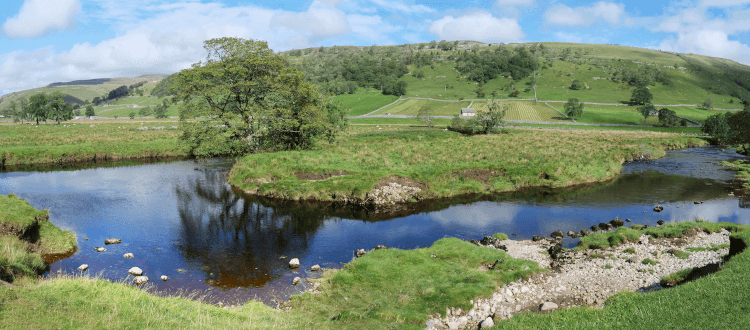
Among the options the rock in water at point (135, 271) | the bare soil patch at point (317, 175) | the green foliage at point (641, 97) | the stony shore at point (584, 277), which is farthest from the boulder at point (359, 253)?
the green foliage at point (641, 97)

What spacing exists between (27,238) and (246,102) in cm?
3023

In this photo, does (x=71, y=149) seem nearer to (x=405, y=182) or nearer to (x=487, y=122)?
(x=405, y=182)

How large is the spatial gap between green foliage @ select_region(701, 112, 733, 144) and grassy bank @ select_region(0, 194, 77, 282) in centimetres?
10828

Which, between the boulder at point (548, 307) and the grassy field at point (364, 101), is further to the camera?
the grassy field at point (364, 101)

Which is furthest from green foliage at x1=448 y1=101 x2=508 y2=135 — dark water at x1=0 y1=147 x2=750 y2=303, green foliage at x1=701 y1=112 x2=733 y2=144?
green foliage at x1=701 y1=112 x2=733 y2=144

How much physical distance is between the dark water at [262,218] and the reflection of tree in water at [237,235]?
0.27ft

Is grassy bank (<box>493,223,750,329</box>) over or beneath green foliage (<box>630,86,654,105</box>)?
beneath

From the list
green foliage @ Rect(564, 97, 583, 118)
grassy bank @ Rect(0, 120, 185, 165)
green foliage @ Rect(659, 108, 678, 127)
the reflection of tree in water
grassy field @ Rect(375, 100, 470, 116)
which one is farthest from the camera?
grassy field @ Rect(375, 100, 470, 116)

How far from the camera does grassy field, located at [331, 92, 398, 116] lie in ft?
537

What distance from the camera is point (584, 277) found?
1861cm

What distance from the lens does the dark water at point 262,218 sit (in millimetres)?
21781

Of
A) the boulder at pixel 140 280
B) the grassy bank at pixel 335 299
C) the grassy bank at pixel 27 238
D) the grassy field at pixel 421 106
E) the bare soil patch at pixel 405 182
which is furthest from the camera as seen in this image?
the grassy field at pixel 421 106

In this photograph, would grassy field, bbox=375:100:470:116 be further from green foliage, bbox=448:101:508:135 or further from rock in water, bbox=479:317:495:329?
rock in water, bbox=479:317:495:329

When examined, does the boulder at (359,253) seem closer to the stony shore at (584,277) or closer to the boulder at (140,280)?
the stony shore at (584,277)
